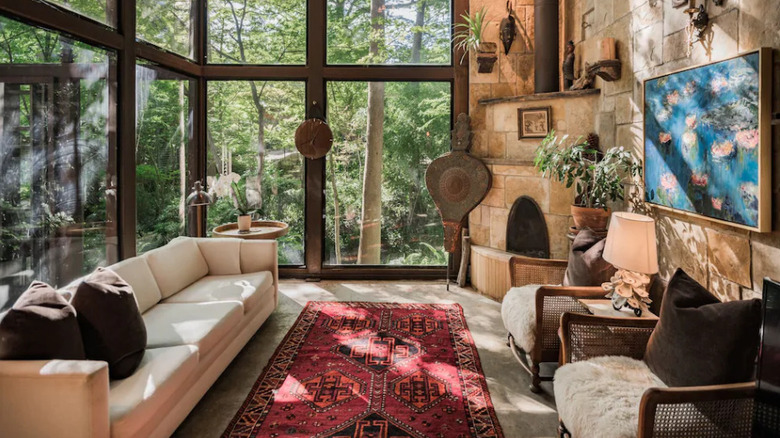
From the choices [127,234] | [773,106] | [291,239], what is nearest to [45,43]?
[127,234]

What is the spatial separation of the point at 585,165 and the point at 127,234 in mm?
3729

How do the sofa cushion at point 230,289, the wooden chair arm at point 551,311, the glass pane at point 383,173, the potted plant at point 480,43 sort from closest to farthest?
the wooden chair arm at point 551,311
the sofa cushion at point 230,289
the potted plant at point 480,43
the glass pane at point 383,173

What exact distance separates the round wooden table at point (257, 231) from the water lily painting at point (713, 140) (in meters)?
3.22

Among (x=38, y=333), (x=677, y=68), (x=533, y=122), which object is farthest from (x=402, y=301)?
(x=38, y=333)

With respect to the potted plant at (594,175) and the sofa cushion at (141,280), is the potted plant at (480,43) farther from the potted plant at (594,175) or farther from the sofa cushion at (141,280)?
the sofa cushion at (141,280)

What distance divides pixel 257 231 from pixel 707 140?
371 cm

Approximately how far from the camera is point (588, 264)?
2.99 meters

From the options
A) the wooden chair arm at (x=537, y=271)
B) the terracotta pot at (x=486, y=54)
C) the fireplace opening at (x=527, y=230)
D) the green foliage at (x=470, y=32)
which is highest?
the green foliage at (x=470, y=32)

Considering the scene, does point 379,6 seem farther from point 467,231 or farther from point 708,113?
point 708,113

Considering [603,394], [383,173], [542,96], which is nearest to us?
[603,394]

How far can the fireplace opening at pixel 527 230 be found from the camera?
446 cm

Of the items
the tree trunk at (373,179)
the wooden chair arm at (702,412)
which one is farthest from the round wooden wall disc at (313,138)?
the wooden chair arm at (702,412)

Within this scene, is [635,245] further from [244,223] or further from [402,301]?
[244,223]

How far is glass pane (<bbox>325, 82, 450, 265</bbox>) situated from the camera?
537 cm
